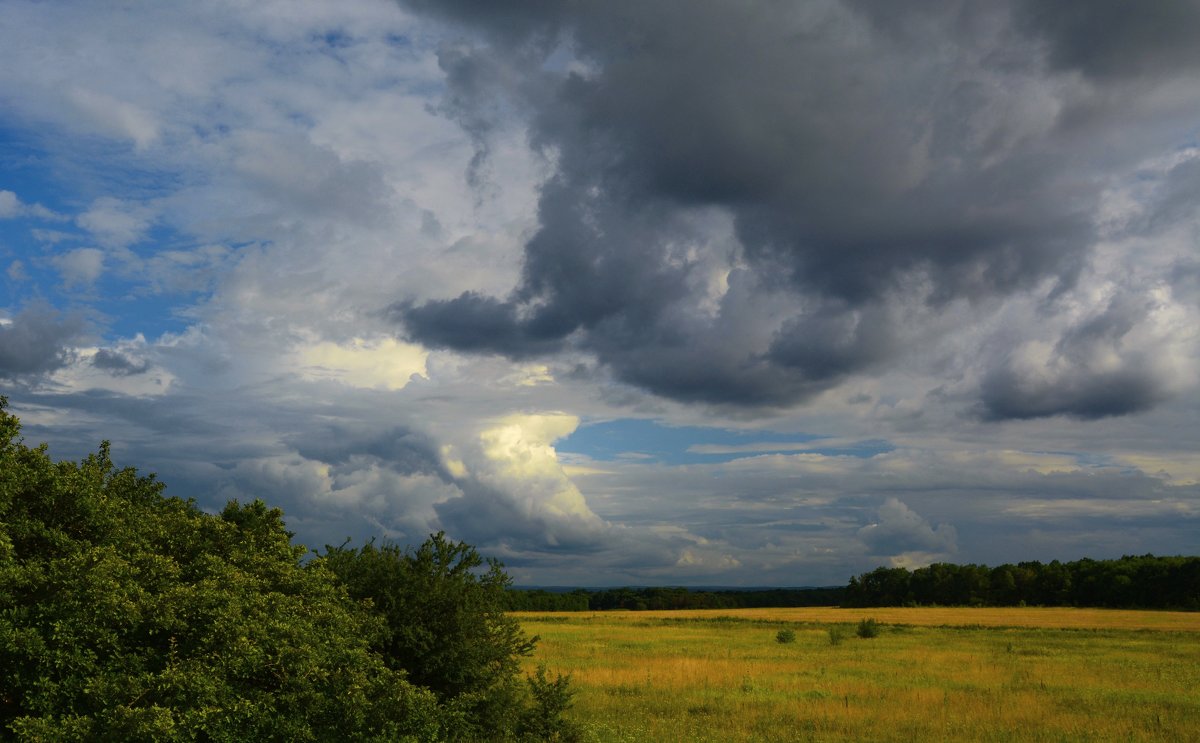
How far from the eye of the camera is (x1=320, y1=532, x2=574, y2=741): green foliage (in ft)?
64.3

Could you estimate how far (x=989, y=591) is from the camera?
135625 millimetres

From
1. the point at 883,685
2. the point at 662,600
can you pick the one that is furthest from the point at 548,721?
the point at 662,600

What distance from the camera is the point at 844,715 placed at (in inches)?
1051

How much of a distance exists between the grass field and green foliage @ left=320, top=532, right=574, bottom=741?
2350 millimetres

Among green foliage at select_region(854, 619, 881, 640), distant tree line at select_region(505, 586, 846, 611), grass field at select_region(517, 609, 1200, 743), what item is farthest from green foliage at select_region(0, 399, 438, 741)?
distant tree line at select_region(505, 586, 846, 611)

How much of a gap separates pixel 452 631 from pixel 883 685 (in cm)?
2189

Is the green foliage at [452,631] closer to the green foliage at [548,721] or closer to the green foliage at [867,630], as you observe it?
the green foliage at [548,721]

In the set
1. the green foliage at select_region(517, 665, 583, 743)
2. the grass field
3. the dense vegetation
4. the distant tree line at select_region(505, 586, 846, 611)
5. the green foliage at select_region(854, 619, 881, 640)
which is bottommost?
the distant tree line at select_region(505, 586, 846, 611)

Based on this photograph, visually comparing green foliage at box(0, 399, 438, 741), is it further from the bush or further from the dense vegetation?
the bush

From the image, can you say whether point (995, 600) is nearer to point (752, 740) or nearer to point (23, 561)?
point (752, 740)

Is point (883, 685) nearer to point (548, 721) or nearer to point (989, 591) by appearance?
point (548, 721)

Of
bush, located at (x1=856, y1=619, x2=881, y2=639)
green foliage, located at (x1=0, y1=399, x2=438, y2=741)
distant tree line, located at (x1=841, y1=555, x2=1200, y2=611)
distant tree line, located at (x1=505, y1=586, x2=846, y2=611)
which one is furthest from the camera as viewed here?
distant tree line, located at (x1=505, y1=586, x2=846, y2=611)

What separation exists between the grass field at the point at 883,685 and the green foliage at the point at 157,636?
8314 millimetres

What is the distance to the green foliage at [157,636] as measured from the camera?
12586 millimetres
